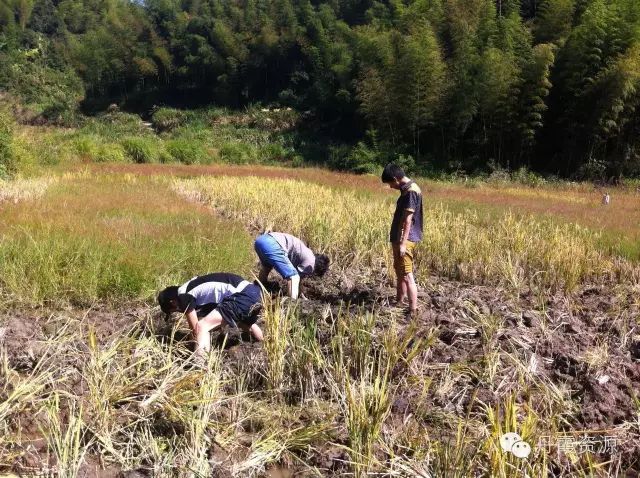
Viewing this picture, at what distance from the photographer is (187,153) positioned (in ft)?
80.2

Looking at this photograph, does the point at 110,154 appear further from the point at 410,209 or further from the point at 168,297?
the point at 168,297

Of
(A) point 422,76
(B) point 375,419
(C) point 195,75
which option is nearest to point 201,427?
(B) point 375,419

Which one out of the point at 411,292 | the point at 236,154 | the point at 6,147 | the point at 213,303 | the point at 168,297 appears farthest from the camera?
the point at 236,154

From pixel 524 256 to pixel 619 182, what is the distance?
15132 mm

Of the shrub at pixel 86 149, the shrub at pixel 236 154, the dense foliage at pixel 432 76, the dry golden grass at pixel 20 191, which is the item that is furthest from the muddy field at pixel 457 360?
the shrub at pixel 236 154

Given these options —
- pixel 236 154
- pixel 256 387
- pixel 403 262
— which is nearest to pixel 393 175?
pixel 403 262

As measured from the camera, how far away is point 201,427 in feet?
7.70

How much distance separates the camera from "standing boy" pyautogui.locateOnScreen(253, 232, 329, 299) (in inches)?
159

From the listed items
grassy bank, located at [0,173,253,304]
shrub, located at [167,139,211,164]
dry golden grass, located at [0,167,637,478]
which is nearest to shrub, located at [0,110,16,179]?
grassy bank, located at [0,173,253,304]

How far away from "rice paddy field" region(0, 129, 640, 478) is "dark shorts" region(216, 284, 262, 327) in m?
0.20

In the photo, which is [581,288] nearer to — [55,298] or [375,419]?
[375,419]

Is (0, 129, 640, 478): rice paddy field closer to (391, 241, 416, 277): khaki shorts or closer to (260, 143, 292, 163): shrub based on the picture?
(391, 241, 416, 277): khaki shorts

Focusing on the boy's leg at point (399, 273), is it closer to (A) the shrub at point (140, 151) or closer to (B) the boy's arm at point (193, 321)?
(B) the boy's arm at point (193, 321)

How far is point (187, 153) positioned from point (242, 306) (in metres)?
22.3
